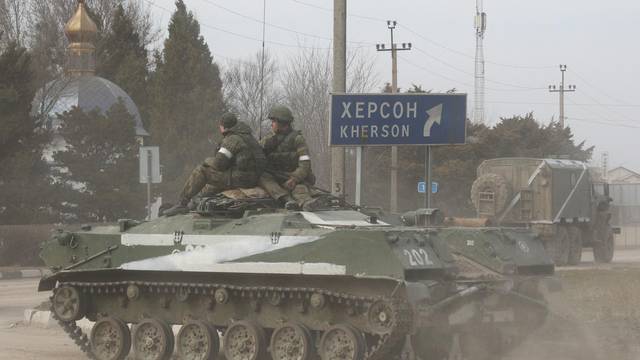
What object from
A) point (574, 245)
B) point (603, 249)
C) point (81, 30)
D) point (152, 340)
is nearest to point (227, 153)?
point (152, 340)

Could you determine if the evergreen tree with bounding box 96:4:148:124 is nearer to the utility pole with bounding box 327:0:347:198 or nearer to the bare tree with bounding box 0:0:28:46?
the bare tree with bounding box 0:0:28:46

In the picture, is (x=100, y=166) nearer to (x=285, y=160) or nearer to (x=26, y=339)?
(x=26, y=339)

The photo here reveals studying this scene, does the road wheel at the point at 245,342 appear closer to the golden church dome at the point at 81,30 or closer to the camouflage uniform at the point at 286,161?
the camouflage uniform at the point at 286,161

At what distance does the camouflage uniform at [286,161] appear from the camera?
13.3 metres

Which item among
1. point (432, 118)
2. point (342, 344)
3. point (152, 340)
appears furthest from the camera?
point (432, 118)

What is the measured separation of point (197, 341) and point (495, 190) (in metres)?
20.8

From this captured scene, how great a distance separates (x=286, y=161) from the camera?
13586 mm

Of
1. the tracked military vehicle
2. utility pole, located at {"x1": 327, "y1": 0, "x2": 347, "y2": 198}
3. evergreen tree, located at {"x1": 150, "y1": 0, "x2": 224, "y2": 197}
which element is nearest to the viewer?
the tracked military vehicle

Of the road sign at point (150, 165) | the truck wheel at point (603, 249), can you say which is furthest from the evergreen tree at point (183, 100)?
the road sign at point (150, 165)

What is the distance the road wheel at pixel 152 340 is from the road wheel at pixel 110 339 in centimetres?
19

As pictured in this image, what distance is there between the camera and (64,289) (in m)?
13.5

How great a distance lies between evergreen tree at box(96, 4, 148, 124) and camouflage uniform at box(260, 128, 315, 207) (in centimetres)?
3973

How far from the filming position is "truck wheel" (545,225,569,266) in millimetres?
32062

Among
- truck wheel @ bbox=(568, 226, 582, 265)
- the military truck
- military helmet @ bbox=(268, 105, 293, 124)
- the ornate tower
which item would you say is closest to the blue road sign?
military helmet @ bbox=(268, 105, 293, 124)
